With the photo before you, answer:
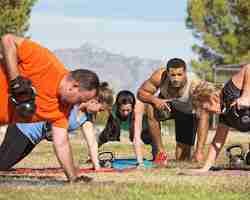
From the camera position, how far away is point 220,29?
41.8 meters

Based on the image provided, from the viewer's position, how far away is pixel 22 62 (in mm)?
7422

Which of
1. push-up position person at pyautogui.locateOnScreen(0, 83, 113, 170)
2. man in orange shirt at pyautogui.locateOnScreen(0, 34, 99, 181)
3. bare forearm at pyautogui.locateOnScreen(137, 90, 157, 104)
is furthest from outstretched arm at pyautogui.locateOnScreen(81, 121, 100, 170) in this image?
man in orange shirt at pyautogui.locateOnScreen(0, 34, 99, 181)

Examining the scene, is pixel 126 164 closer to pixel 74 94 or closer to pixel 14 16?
pixel 74 94

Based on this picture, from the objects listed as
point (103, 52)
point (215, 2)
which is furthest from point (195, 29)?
point (103, 52)

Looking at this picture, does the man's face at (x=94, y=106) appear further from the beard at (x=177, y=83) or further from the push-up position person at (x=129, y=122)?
the beard at (x=177, y=83)

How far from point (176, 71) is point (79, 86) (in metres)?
3.60

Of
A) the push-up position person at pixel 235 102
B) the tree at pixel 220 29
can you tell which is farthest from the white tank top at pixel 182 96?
the tree at pixel 220 29

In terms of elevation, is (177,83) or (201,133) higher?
(177,83)

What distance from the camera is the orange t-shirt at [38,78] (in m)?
7.41

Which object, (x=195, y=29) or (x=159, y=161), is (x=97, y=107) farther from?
(x=195, y=29)

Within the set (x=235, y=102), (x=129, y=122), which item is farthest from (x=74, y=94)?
(x=129, y=122)

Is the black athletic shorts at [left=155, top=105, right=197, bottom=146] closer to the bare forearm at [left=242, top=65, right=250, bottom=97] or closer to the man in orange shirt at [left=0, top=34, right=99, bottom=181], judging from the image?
the bare forearm at [left=242, top=65, right=250, bottom=97]

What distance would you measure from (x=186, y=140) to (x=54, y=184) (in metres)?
4.75

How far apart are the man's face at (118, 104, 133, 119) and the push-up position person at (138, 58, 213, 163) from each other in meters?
0.27
